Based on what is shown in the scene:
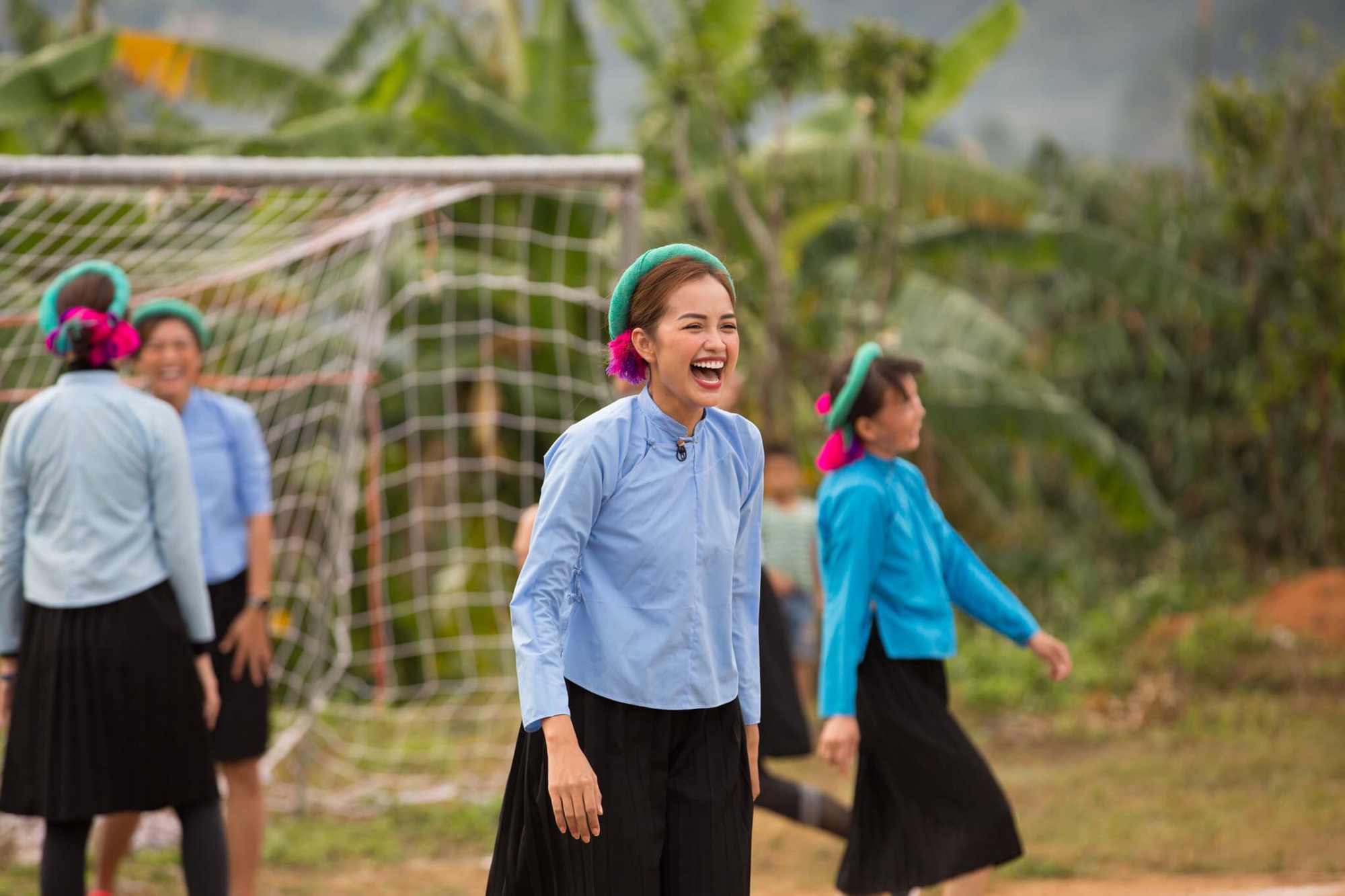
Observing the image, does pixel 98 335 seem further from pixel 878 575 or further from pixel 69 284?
pixel 878 575

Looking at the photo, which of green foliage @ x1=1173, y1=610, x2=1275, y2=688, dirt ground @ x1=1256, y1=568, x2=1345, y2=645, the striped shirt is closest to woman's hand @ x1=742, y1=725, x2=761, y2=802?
the striped shirt

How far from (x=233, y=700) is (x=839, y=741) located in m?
1.88

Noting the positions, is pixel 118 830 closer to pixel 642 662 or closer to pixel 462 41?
pixel 642 662

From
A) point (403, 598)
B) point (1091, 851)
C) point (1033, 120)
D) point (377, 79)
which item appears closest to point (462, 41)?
point (377, 79)

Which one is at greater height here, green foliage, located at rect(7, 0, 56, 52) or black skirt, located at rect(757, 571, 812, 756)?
green foliage, located at rect(7, 0, 56, 52)

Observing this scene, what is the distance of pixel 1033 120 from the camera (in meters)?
31.4

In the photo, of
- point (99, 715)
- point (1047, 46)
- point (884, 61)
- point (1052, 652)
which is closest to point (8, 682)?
point (99, 715)

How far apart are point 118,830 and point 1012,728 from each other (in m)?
5.19

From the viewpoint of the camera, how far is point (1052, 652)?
11.6ft

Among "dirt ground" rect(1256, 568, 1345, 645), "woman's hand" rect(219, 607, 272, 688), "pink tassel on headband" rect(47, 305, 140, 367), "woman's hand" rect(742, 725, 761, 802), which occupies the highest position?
"pink tassel on headband" rect(47, 305, 140, 367)

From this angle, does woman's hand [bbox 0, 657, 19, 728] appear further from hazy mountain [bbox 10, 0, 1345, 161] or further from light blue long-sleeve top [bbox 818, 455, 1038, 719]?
hazy mountain [bbox 10, 0, 1345, 161]

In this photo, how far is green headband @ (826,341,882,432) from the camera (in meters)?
3.53

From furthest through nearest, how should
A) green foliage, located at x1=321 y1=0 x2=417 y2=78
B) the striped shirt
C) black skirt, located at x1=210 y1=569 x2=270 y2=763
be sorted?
green foliage, located at x1=321 y1=0 x2=417 y2=78, the striped shirt, black skirt, located at x1=210 y1=569 x2=270 y2=763

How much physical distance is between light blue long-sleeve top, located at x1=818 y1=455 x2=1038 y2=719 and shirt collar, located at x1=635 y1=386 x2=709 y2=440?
3.56ft
